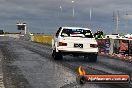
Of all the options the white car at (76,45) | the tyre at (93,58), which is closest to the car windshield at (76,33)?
the white car at (76,45)

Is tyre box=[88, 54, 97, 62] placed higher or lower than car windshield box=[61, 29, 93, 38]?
lower

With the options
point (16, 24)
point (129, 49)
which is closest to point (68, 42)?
point (129, 49)

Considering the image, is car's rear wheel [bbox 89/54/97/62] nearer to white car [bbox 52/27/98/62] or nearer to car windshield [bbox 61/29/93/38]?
white car [bbox 52/27/98/62]

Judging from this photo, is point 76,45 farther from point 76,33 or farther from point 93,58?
point 93,58

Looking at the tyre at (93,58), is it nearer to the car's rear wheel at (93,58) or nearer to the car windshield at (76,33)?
the car's rear wheel at (93,58)

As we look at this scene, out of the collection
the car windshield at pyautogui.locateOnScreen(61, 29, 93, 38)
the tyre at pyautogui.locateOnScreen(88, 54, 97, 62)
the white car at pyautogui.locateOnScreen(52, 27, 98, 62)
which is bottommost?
the tyre at pyautogui.locateOnScreen(88, 54, 97, 62)

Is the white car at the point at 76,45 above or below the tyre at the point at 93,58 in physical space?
above

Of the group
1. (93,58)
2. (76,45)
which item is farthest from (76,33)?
(93,58)

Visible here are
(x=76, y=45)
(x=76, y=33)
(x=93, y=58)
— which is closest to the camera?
(x=76, y=45)

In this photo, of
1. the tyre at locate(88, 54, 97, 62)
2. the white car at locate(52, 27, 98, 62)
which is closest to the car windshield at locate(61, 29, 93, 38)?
the white car at locate(52, 27, 98, 62)

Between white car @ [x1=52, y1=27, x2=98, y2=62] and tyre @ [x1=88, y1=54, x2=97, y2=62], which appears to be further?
tyre @ [x1=88, y1=54, x2=97, y2=62]

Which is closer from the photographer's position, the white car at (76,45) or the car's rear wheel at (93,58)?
the white car at (76,45)

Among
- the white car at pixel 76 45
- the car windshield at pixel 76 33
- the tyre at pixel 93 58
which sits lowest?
the tyre at pixel 93 58

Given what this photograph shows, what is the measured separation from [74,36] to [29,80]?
9294mm
